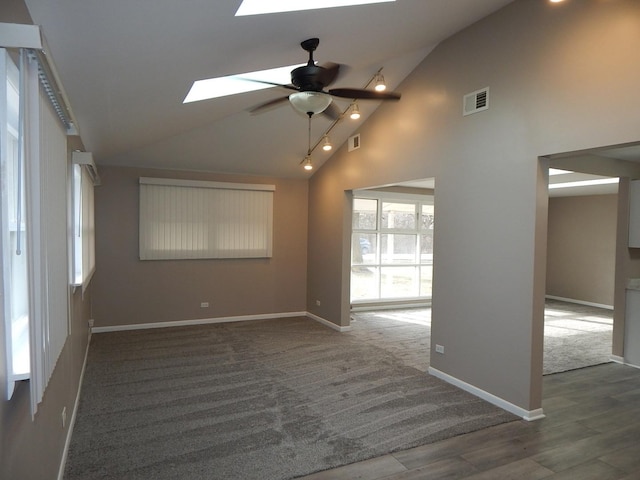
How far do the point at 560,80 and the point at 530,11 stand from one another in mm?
701

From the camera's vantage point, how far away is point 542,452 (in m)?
2.85

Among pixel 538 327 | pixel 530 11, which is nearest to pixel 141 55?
pixel 530 11

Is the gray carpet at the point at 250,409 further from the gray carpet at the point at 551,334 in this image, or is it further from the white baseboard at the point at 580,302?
the white baseboard at the point at 580,302

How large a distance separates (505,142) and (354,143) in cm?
253

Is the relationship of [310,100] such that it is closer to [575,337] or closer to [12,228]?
[12,228]

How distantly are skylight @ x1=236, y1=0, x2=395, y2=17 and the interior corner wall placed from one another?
151 centimetres

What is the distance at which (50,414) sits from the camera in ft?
7.14

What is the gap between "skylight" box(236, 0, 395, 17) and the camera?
217 centimetres

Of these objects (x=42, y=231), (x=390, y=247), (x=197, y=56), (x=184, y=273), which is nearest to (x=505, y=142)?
(x=197, y=56)

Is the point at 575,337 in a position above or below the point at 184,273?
below

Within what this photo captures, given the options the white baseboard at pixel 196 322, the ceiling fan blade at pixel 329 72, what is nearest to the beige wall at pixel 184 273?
the white baseboard at pixel 196 322

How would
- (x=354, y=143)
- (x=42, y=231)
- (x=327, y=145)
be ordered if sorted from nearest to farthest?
(x=42, y=231), (x=327, y=145), (x=354, y=143)

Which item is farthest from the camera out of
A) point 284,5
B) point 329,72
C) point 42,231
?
point 329,72

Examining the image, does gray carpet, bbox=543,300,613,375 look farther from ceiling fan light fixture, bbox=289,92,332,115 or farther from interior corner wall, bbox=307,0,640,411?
ceiling fan light fixture, bbox=289,92,332,115
